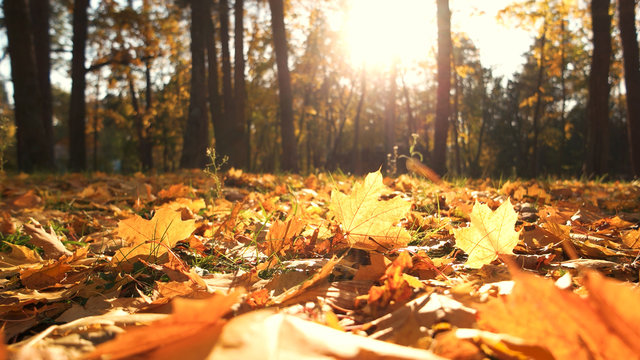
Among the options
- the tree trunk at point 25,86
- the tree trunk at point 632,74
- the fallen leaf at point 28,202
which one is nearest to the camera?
the fallen leaf at point 28,202

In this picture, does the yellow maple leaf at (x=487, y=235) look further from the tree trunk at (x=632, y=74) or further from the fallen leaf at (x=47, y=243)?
the tree trunk at (x=632, y=74)

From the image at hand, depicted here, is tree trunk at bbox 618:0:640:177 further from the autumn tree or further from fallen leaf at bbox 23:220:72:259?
Answer: fallen leaf at bbox 23:220:72:259

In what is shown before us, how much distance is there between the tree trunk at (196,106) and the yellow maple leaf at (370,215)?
997cm

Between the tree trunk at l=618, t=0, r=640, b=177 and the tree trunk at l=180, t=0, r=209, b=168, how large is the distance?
33.6 feet

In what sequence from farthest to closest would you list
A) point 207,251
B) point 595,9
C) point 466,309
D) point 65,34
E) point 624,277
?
point 65,34 → point 595,9 → point 207,251 → point 624,277 → point 466,309

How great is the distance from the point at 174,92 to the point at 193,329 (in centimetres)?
2581

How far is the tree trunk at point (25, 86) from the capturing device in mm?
7414

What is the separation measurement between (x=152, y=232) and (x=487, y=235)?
41.8 inches

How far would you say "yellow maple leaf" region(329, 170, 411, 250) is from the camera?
1.12 m

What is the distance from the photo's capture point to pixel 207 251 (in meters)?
1.49

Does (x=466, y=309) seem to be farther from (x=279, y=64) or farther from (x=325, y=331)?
(x=279, y=64)

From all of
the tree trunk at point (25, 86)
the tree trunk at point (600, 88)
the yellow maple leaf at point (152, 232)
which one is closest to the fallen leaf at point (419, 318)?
the yellow maple leaf at point (152, 232)

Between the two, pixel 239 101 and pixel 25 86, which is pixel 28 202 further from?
pixel 239 101

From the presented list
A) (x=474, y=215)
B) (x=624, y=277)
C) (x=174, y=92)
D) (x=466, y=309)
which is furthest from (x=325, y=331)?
(x=174, y=92)
